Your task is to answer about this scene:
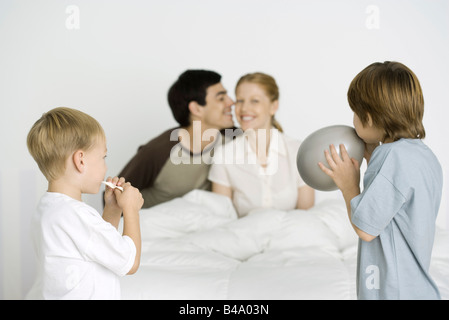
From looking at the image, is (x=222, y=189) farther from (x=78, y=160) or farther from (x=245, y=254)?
(x=78, y=160)

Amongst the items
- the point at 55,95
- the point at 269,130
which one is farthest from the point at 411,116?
the point at 55,95

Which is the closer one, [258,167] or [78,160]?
[78,160]

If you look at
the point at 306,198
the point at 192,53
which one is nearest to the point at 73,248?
the point at 306,198

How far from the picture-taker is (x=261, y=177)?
89.0 inches

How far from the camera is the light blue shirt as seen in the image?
860 mm

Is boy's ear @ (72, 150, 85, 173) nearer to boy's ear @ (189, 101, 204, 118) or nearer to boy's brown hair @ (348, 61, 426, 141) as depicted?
boy's brown hair @ (348, 61, 426, 141)

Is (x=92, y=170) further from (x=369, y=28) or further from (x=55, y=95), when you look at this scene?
(x=369, y=28)

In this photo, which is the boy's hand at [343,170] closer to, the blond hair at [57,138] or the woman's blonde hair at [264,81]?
the blond hair at [57,138]

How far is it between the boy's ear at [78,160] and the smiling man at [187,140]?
1.37 meters

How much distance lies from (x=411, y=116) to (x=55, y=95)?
7.14ft

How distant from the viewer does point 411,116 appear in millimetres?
885

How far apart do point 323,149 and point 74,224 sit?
1.73 feet

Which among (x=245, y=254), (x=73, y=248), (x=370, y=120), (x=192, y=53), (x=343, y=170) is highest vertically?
(x=192, y=53)

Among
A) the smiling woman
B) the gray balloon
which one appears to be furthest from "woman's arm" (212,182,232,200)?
the gray balloon
